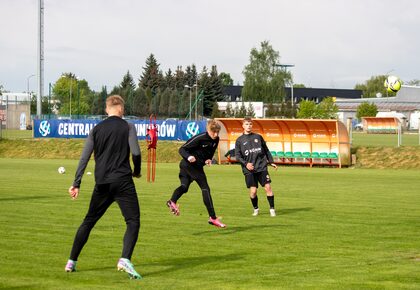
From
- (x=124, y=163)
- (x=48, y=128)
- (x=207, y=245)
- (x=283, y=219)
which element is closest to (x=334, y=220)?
(x=283, y=219)

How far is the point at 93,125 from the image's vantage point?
60.8 m

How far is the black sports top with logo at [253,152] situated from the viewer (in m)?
19.1

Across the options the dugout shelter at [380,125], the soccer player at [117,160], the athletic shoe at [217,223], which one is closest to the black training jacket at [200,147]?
the athletic shoe at [217,223]

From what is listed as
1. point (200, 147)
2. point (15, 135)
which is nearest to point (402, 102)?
point (15, 135)

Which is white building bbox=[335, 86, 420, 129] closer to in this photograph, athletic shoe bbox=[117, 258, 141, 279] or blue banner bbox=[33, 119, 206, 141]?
blue banner bbox=[33, 119, 206, 141]

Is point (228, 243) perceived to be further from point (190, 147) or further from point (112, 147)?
point (112, 147)

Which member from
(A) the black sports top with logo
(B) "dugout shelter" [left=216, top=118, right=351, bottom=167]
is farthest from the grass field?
(B) "dugout shelter" [left=216, top=118, right=351, bottom=167]

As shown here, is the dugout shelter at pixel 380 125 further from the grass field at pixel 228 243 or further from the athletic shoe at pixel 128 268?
the athletic shoe at pixel 128 268

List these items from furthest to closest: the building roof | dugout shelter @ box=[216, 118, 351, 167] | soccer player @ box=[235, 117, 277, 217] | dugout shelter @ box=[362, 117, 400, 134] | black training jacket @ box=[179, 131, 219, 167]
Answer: the building roof → dugout shelter @ box=[362, 117, 400, 134] → dugout shelter @ box=[216, 118, 351, 167] → soccer player @ box=[235, 117, 277, 217] → black training jacket @ box=[179, 131, 219, 167]

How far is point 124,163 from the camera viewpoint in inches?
426

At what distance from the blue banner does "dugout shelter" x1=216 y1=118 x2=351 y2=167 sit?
6.00 meters

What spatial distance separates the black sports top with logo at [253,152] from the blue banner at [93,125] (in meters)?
35.0

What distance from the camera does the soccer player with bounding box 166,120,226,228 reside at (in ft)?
54.2

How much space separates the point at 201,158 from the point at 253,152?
255 centimetres
